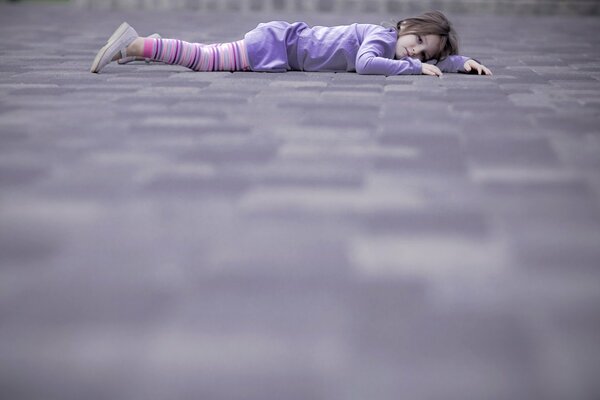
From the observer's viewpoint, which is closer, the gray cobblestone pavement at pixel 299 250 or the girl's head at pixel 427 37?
the gray cobblestone pavement at pixel 299 250

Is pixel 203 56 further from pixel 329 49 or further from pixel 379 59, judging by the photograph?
pixel 379 59

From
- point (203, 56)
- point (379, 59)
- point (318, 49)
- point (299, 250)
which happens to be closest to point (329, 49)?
point (318, 49)

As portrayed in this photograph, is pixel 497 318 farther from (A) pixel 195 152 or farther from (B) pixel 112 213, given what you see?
(A) pixel 195 152


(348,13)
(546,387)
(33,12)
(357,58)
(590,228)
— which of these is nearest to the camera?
(546,387)

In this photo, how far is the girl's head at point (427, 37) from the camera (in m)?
2.57

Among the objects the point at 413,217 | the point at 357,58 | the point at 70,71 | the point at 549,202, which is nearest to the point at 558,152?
the point at 549,202

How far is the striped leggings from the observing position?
8.61 feet

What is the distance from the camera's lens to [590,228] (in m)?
1.10

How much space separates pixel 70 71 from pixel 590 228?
6.85ft

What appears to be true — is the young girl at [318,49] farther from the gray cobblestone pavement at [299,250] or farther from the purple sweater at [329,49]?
the gray cobblestone pavement at [299,250]

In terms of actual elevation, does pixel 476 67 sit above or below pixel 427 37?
below

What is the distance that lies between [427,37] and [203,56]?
2.81 feet

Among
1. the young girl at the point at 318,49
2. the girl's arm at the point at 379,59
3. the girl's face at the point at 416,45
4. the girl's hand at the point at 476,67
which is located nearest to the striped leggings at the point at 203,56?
the young girl at the point at 318,49

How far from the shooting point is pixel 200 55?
2.66 meters
